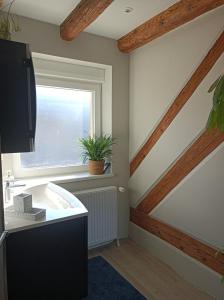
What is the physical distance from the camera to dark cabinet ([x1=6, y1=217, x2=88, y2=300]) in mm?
1366

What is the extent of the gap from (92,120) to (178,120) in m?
1.07

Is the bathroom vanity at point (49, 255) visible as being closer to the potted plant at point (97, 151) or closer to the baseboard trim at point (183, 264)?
the potted plant at point (97, 151)

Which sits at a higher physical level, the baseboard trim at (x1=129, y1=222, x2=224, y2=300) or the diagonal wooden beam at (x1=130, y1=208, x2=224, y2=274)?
the diagonal wooden beam at (x1=130, y1=208, x2=224, y2=274)

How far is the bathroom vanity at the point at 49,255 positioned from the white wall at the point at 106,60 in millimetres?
884

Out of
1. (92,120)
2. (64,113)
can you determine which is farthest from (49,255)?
(92,120)

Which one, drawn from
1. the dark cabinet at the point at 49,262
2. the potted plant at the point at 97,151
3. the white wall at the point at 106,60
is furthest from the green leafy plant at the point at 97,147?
the dark cabinet at the point at 49,262

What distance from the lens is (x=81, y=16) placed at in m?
1.85

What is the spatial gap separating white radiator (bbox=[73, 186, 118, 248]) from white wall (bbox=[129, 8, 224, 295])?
32 centimetres

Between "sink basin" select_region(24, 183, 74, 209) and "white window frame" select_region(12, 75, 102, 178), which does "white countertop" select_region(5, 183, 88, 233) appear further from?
"white window frame" select_region(12, 75, 102, 178)

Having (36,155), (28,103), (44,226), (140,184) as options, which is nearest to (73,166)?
(36,155)

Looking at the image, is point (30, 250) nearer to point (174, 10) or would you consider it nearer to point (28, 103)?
point (28, 103)

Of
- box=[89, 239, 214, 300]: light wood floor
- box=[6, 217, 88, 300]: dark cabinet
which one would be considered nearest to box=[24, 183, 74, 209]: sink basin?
box=[6, 217, 88, 300]: dark cabinet

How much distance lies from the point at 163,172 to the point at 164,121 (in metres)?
0.51

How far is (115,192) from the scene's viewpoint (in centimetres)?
259
